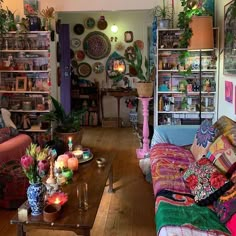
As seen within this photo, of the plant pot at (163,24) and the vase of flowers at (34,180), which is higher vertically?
the plant pot at (163,24)

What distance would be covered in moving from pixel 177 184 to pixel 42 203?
40.8 inches

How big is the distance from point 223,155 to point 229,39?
71.6 inches

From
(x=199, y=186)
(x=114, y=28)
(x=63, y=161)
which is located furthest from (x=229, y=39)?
(x=114, y=28)

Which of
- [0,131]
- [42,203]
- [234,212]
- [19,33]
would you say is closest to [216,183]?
[234,212]

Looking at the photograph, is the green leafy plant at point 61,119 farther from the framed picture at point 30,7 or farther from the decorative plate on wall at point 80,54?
the decorative plate on wall at point 80,54

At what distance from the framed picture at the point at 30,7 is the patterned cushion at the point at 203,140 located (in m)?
3.33

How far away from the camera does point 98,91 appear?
22.2 ft

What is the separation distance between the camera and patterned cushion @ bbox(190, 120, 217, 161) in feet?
9.40

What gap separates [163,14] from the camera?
4.66 meters

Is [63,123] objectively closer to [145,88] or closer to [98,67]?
[145,88]

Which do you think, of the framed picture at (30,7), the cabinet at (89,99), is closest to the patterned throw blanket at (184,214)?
the framed picture at (30,7)

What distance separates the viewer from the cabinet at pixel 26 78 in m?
4.87


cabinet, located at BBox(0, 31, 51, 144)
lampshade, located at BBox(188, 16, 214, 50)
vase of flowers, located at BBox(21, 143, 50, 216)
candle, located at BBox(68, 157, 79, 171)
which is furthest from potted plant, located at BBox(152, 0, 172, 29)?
vase of flowers, located at BBox(21, 143, 50, 216)

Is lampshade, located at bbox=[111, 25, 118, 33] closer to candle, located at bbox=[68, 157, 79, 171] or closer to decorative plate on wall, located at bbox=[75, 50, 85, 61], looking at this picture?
decorative plate on wall, located at bbox=[75, 50, 85, 61]
